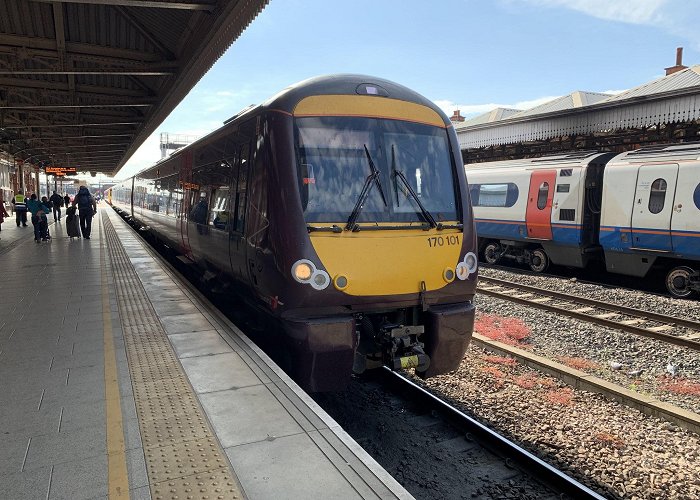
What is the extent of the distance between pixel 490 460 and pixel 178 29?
324 inches

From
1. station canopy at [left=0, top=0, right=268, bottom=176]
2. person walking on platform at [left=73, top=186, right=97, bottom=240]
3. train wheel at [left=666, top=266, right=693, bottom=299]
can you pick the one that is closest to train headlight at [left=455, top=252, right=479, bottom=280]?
station canopy at [left=0, top=0, right=268, bottom=176]

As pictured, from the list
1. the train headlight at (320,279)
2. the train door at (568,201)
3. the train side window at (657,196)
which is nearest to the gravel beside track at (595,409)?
the train headlight at (320,279)

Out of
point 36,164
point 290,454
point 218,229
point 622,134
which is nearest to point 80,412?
point 290,454

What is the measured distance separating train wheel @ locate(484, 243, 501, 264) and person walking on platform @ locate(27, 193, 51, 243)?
14.3 m

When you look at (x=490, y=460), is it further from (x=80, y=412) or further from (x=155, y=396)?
(x=80, y=412)

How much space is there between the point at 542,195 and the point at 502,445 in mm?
10152

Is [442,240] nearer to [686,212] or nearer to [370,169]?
[370,169]

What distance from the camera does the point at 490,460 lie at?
4090mm

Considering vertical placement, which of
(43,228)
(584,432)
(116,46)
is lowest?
(584,432)

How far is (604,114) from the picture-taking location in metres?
13.2

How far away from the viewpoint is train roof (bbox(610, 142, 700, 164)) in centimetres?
996

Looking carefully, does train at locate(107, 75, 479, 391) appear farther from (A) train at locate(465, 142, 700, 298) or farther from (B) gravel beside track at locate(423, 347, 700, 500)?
(A) train at locate(465, 142, 700, 298)

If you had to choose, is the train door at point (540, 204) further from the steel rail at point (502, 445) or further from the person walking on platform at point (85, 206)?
the person walking on platform at point (85, 206)

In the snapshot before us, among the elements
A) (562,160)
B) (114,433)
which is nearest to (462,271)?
(114,433)
